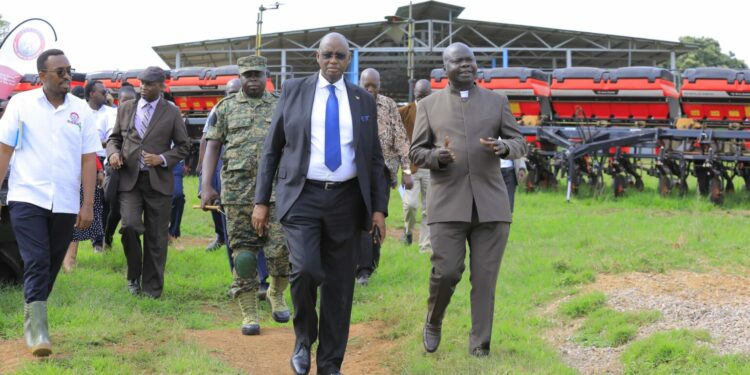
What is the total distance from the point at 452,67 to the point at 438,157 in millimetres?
688

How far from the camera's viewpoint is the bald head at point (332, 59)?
5828mm

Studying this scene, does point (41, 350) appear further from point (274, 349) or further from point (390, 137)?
point (390, 137)

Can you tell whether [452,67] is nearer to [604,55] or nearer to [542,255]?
[542,255]

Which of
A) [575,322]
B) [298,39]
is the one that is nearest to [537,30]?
[298,39]

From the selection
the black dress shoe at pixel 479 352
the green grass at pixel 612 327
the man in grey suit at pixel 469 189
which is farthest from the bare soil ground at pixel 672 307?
the man in grey suit at pixel 469 189

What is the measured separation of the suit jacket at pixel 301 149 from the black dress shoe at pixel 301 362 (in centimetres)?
86

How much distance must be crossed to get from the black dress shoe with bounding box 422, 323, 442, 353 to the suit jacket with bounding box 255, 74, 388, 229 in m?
1.20

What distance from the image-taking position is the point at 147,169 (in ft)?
28.3

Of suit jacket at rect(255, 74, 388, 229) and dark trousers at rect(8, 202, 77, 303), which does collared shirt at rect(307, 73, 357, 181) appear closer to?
suit jacket at rect(255, 74, 388, 229)

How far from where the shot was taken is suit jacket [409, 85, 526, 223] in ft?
20.9

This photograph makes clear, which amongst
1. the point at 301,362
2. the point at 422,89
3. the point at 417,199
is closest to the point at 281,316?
the point at 301,362

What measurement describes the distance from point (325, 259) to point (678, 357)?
2.35m

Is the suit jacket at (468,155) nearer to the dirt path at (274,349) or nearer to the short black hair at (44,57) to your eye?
the dirt path at (274,349)

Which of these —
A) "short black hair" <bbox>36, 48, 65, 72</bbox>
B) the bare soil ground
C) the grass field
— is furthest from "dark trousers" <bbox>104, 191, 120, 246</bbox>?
the bare soil ground
